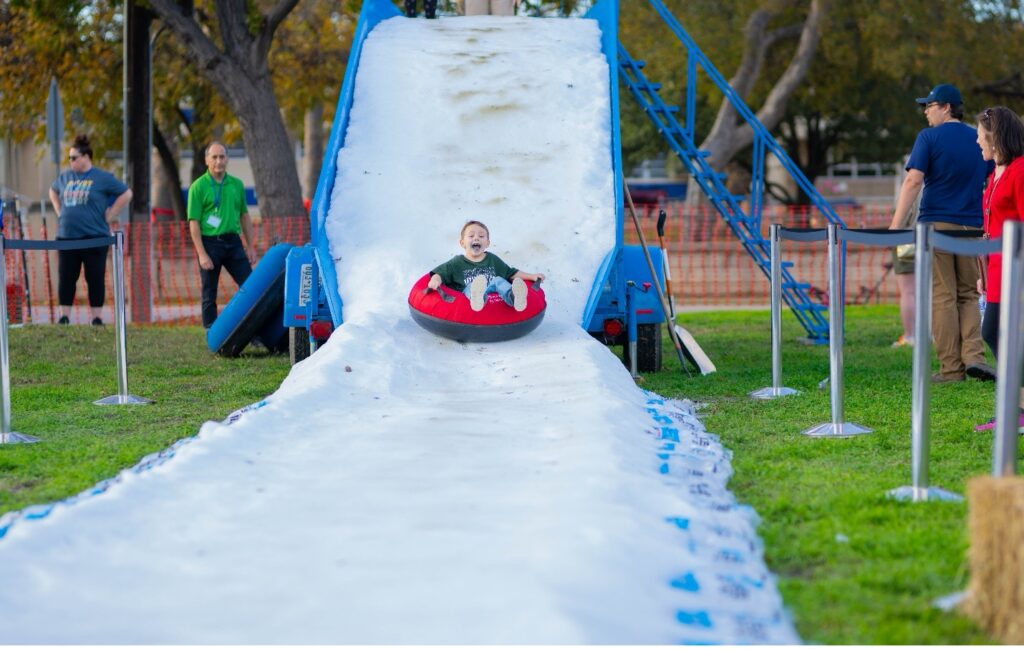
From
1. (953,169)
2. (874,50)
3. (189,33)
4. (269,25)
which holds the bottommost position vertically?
(953,169)

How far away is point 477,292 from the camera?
356 inches

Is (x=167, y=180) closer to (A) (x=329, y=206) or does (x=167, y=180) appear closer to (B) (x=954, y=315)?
(A) (x=329, y=206)

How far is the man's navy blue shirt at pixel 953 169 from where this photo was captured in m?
9.43

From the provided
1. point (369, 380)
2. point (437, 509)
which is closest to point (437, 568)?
point (437, 509)

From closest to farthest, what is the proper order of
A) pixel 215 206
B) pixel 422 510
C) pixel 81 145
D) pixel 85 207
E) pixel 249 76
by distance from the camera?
pixel 422 510, pixel 215 206, pixel 81 145, pixel 85 207, pixel 249 76

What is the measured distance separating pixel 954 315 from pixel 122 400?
5.91 meters

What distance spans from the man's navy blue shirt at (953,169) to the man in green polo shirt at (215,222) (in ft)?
20.5

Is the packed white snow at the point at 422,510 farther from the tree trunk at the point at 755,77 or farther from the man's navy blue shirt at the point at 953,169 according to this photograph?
the tree trunk at the point at 755,77

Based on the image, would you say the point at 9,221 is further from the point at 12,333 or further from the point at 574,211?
the point at 574,211

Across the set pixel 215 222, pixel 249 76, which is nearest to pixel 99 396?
pixel 215 222

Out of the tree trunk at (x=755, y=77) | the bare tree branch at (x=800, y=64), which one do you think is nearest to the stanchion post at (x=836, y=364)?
the tree trunk at (x=755, y=77)

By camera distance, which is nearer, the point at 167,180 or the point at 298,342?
the point at 298,342

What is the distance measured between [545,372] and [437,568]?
3.97m

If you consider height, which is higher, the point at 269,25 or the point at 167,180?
the point at 269,25
